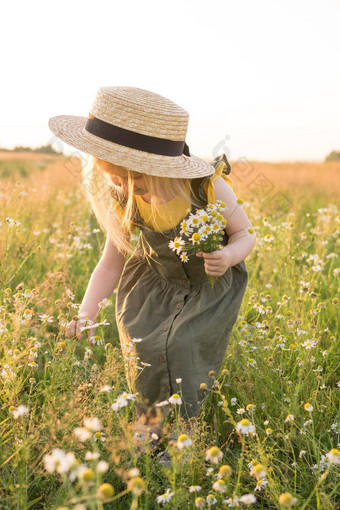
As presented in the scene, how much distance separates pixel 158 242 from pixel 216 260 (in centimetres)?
44

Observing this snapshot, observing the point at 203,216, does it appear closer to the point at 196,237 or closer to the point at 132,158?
the point at 196,237

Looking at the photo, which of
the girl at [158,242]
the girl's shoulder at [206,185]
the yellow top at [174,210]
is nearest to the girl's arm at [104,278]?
the girl at [158,242]

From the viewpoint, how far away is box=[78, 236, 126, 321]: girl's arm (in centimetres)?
266

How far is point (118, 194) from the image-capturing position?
2.59m

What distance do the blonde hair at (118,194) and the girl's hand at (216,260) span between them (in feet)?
1.25

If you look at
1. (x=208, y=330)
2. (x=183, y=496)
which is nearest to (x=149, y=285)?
(x=208, y=330)

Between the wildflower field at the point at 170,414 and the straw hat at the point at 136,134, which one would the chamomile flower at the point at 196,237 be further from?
the wildflower field at the point at 170,414

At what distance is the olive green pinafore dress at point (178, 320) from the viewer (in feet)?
7.84

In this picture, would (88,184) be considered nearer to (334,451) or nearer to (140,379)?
(140,379)

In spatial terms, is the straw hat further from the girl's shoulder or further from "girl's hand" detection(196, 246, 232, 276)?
"girl's hand" detection(196, 246, 232, 276)

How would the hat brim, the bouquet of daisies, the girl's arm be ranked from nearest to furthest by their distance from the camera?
1. the bouquet of daisies
2. the hat brim
3. the girl's arm

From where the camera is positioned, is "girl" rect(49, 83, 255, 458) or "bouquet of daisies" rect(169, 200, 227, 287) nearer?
"bouquet of daisies" rect(169, 200, 227, 287)

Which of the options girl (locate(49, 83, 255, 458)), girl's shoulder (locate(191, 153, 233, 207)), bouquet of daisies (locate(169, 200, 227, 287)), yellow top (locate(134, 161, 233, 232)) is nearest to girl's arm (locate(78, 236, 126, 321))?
girl (locate(49, 83, 255, 458))

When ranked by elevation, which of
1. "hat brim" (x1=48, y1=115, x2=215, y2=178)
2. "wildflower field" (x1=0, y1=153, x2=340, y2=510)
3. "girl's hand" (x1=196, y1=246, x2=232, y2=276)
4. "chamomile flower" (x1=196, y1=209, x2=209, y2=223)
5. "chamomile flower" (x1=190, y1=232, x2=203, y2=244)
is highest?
"hat brim" (x1=48, y1=115, x2=215, y2=178)
